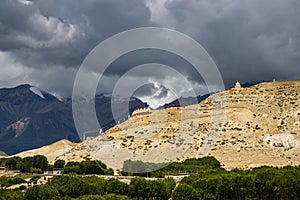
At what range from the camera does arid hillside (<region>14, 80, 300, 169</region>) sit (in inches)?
5364

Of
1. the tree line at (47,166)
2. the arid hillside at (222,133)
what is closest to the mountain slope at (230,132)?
the arid hillside at (222,133)

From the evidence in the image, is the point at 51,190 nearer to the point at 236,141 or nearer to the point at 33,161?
the point at 33,161

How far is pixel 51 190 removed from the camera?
72.9 m

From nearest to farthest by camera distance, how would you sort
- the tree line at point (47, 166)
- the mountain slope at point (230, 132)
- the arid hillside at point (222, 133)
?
the tree line at point (47, 166)
the mountain slope at point (230, 132)
the arid hillside at point (222, 133)

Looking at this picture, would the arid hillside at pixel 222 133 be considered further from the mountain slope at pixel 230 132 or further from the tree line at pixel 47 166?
the tree line at pixel 47 166

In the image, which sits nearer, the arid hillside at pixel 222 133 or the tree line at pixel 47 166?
the tree line at pixel 47 166

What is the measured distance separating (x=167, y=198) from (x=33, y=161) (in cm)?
7227

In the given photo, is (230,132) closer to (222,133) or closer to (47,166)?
(222,133)

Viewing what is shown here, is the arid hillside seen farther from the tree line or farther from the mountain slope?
the tree line

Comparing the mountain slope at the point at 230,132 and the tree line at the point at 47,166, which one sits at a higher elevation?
the mountain slope at the point at 230,132

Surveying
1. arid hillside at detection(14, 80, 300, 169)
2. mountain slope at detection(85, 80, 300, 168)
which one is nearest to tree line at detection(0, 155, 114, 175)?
mountain slope at detection(85, 80, 300, 168)

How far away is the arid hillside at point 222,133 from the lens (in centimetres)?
13625

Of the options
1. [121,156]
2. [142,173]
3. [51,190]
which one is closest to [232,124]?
[121,156]

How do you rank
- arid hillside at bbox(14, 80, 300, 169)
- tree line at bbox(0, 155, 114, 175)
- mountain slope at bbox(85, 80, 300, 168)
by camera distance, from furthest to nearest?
1. arid hillside at bbox(14, 80, 300, 169)
2. mountain slope at bbox(85, 80, 300, 168)
3. tree line at bbox(0, 155, 114, 175)
